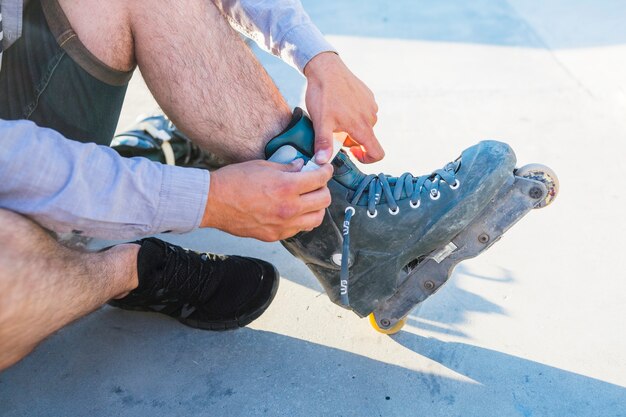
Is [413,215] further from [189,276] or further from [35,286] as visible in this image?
[35,286]

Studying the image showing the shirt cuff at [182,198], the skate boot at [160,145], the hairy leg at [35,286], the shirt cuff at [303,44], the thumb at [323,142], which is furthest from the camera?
the skate boot at [160,145]

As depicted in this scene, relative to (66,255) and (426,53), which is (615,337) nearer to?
(66,255)

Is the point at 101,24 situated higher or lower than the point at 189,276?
higher

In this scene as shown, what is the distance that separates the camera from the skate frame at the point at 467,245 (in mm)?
1296

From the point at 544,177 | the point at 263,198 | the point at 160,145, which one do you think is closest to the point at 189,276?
the point at 263,198

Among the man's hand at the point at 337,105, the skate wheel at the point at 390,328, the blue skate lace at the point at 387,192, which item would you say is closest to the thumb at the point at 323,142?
the man's hand at the point at 337,105

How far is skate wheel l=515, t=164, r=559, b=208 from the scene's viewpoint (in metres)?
1.29

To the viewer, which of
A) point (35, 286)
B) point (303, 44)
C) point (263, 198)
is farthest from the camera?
point (303, 44)

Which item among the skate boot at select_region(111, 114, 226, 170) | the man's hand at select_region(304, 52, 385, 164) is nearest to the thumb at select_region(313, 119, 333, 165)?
the man's hand at select_region(304, 52, 385, 164)

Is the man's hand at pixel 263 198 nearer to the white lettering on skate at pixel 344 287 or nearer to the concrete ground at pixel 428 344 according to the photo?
the white lettering on skate at pixel 344 287

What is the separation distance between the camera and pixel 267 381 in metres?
1.32

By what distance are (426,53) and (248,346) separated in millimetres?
1770

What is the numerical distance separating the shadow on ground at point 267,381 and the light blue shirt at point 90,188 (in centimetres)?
36

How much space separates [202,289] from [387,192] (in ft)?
1.48
